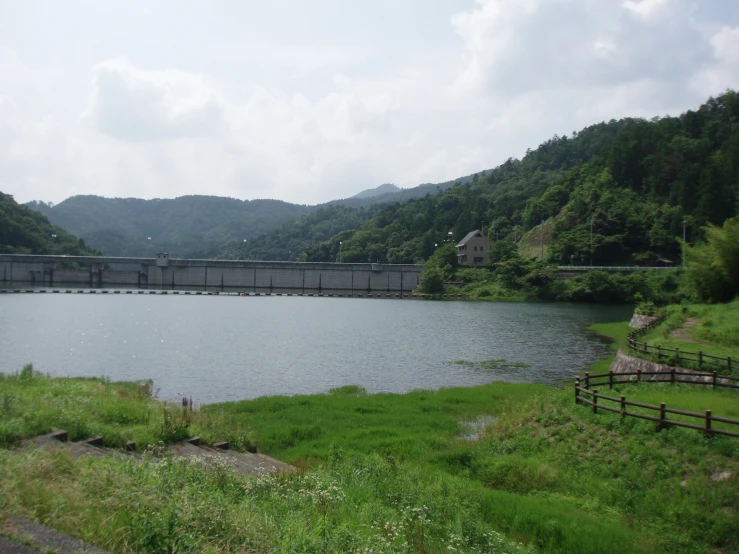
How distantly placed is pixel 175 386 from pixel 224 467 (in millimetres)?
17967

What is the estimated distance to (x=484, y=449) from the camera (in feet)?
55.7

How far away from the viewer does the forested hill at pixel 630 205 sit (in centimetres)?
10175

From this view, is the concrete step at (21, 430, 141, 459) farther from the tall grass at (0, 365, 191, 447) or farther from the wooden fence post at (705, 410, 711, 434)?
the wooden fence post at (705, 410, 711, 434)

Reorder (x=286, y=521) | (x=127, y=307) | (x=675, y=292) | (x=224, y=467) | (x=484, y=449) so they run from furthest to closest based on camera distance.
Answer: (x=675, y=292), (x=127, y=307), (x=484, y=449), (x=224, y=467), (x=286, y=521)

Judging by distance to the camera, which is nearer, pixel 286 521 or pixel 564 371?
pixel 286 521

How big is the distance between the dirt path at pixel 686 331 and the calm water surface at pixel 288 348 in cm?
529

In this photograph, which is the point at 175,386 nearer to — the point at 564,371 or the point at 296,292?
the point at 564,371

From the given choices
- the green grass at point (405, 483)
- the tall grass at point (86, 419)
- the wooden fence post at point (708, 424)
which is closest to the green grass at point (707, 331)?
the green grass at point (405, 483)

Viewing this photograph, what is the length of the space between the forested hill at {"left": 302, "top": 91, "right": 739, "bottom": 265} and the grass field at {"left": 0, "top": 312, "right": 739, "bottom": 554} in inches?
3585

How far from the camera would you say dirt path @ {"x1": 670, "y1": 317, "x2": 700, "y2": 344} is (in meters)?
32.4

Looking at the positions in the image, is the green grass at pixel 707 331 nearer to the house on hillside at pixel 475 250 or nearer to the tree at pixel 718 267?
the tree at pixel 718 267

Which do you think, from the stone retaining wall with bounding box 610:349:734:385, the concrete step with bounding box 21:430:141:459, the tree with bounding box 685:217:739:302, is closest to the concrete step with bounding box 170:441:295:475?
the concrete step with bounding box 21:430:141:459

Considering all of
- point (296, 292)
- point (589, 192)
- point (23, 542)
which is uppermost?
point (589, 192)

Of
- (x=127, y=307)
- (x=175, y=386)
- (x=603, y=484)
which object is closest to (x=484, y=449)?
(x=603, y=484)
